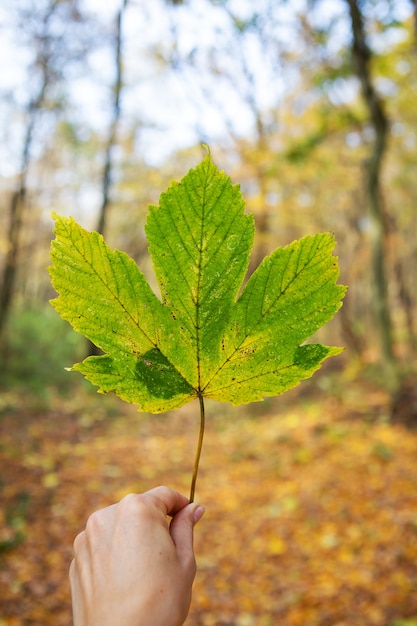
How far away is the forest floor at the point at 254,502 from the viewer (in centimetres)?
422

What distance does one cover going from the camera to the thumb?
685mm

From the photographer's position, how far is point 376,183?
7.73 m

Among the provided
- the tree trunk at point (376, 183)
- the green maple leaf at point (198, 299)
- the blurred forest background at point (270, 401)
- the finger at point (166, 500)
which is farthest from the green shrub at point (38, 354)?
the green maple leaf at point (198, 299)

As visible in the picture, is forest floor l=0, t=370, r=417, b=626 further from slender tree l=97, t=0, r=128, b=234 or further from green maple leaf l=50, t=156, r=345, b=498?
slender tree l=97, t=0, r=128, b=234

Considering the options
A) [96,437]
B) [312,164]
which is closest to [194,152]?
[312,164]

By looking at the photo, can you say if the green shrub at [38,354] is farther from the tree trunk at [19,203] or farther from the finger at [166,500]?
the finger at [166,500]

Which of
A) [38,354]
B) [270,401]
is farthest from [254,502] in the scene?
[38,354]

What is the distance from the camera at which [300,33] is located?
900 cm

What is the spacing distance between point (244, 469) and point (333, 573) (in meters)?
2.74

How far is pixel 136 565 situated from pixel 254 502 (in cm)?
594

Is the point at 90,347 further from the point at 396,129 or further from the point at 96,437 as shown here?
the point at 396,129

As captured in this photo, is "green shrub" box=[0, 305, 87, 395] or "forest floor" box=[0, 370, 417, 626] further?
"green shrub" box=[0, 305, 87, 395]

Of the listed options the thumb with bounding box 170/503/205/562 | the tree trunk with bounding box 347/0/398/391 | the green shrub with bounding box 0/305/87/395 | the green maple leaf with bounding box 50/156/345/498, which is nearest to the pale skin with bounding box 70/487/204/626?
the thumb with bounding box 170/503/205/562

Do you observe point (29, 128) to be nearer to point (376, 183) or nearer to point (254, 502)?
point (376, 183)
